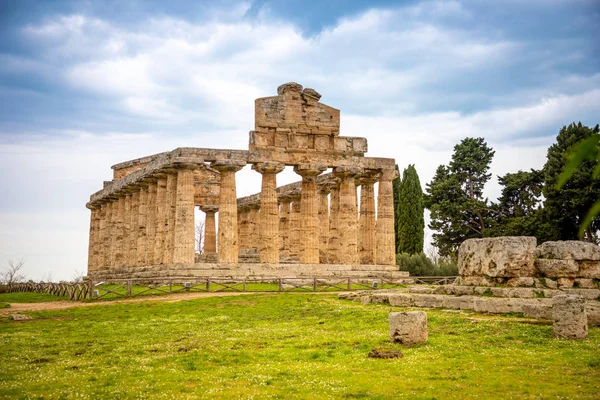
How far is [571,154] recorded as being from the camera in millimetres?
3123

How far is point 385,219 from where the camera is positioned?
48750 millimetres

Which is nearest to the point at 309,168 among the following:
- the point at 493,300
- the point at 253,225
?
the point at 253,225

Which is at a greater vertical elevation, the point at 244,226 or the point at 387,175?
the point at 387,175

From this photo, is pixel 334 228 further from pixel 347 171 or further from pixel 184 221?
pixel 184 221

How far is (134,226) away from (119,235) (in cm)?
458

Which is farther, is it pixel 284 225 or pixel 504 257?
pixel 284 225

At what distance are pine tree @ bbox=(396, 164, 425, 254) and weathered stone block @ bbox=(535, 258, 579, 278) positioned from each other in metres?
43.3

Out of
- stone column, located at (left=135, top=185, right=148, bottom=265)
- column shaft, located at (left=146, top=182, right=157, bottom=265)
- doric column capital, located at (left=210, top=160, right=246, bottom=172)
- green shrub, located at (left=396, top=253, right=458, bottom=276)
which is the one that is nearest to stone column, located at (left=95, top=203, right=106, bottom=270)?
stone column, located at (left=135, top=185, right=148, bottom=265)

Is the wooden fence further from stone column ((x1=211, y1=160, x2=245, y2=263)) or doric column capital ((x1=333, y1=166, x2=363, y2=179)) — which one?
doric column capital ((x1=333, y1=166, x2=363, y2=179))

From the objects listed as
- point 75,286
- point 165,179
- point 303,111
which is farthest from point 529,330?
point 165,179

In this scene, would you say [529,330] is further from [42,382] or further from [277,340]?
[42,382]

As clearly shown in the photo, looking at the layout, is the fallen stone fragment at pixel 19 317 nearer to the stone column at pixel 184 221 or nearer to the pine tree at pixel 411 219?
the stone column at pixel 184 221

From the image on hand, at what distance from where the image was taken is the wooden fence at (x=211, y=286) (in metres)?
35.5

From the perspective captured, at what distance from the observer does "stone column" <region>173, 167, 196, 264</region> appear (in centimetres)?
4394
